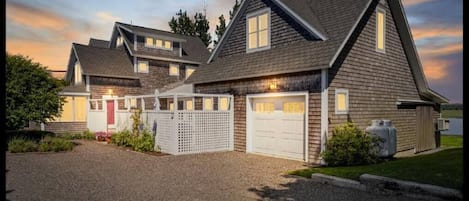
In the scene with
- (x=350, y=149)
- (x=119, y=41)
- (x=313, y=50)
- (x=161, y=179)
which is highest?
(x=119, y=41)

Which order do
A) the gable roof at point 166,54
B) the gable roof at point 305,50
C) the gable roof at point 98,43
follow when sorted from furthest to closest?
the gable roof at point 98,43, the gable roof at point 166,54, the gable roof at point 305,50

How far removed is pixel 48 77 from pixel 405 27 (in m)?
14.9

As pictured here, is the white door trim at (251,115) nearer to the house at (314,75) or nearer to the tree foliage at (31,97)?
the house at (314,75)

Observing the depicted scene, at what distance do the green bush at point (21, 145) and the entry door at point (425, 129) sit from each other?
15.6m

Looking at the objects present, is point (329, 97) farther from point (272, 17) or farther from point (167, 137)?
point (167, 137)

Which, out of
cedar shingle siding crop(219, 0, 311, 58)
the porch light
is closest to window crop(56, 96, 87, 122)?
cedar shingle siding crop(219, 0, 311, 58)

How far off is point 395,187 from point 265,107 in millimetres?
6413


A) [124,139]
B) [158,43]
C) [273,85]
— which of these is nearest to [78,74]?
[158,43]

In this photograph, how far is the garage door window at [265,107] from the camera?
1208 centimetres

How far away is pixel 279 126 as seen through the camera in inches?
462

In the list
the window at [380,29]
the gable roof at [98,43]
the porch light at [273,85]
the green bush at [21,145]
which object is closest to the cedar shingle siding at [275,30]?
the porch light at [273,85]

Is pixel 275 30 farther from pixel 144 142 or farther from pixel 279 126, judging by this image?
pixel 144 142

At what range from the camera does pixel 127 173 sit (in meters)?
8.74

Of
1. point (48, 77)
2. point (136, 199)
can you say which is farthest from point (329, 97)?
point (48, 77)
